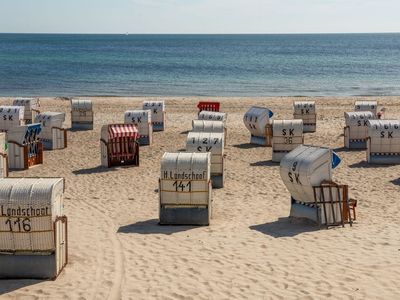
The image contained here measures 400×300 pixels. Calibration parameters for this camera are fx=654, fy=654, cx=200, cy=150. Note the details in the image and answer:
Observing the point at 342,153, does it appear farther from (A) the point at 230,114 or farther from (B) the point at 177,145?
(A) the point at 230,114

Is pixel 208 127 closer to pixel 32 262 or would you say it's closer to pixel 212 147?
pixel 212 147

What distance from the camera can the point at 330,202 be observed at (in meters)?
16.8

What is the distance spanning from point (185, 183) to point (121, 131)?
30.0 ft

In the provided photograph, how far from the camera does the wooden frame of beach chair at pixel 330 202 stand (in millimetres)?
16688

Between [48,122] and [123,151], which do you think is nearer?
[123,151]

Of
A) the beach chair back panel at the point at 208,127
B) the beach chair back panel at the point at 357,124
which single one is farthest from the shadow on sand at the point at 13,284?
the beach chair back panel at the point at 357,124

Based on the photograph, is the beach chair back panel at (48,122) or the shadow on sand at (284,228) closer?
the shadow on sand at (284,228)

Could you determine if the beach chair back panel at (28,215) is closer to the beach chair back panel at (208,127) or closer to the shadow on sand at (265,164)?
the shadow on sand at (265,164)

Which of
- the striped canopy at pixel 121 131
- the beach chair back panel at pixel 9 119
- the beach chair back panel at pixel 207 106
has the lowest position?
the striped canopy at pixel 121 131

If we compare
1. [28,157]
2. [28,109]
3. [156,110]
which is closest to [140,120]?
[156,110]

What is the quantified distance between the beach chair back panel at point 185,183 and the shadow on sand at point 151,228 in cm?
61

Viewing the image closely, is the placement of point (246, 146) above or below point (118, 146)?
below

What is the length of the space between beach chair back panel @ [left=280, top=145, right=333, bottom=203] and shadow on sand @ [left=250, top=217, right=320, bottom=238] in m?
0.66

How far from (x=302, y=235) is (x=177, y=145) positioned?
15.1 m
